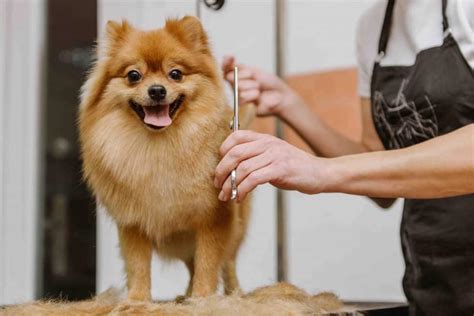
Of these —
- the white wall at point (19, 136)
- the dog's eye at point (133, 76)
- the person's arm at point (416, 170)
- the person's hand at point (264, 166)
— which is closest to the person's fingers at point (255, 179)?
the person's hand at point (264, 166)

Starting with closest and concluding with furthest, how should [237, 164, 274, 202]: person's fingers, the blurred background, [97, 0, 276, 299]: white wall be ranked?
[237, 164, 274, 202]: person's fingers < [97, 0, 276, 299]: white wall < the blurred background

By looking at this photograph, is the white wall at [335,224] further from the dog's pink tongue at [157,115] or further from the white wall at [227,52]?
the dog's pink tongue at [157,115]

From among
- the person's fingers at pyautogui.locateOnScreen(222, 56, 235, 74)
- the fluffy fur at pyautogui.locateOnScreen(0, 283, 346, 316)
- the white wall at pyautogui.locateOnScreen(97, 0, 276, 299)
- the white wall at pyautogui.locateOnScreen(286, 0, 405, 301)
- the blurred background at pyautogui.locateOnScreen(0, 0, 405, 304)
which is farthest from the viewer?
the white wall at pyautogui.locateOnScreen(286, 0, 405, 301)

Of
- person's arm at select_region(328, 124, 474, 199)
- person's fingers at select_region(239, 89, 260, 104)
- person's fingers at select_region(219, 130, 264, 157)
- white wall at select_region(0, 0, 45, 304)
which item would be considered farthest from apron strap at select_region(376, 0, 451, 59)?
white wall at select_region(0, 0, 45, 304)

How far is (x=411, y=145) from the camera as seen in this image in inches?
50.9

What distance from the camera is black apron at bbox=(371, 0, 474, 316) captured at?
3.95 ft

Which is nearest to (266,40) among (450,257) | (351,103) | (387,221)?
(351,103)

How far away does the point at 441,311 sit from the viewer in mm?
1270

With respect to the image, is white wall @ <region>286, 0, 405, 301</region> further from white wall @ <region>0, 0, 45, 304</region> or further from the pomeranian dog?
the pomeranian dog

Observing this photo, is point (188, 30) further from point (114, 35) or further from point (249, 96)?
point (249, 96)

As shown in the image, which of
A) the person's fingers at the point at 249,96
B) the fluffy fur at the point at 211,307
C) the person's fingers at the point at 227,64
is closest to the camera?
the fluffy fur at the point at 211,307

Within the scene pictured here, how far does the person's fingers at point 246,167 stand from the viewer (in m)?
0.97

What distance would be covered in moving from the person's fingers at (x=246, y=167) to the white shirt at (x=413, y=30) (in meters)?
0.49

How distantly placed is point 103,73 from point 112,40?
6 centimetres
